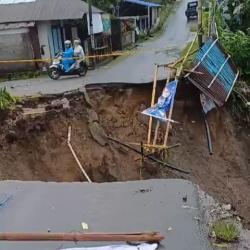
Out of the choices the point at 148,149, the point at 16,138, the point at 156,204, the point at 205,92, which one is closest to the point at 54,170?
the point at 16,138

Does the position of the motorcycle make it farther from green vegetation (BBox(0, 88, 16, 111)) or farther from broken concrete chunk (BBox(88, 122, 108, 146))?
broken concrete chunk (BBox(88, 122, 108, 146))

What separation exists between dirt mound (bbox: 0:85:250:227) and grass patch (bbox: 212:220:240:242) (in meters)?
6.50

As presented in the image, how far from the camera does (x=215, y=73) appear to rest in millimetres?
13008

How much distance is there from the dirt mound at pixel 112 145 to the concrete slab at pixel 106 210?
6.06 meters

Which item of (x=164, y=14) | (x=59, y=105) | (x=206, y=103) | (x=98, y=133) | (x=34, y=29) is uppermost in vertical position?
(x=34, y=29)

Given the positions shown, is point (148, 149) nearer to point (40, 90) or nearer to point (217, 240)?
point (40, 90)

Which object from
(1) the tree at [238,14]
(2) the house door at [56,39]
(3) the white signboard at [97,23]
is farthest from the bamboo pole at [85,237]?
(3) the white signboard at [97,23]

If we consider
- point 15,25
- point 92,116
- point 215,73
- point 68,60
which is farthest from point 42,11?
point 215,73

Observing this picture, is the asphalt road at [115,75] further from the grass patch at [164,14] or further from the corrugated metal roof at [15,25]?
the grass patch at [164,14]

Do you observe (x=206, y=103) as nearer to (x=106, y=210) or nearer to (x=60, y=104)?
(x=60, y=104)

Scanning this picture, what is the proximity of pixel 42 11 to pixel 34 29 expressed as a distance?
34.5 inches

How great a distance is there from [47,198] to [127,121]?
8.26 meters

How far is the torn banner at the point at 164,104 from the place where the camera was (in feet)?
36.9

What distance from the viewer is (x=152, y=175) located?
1047 centimetres
